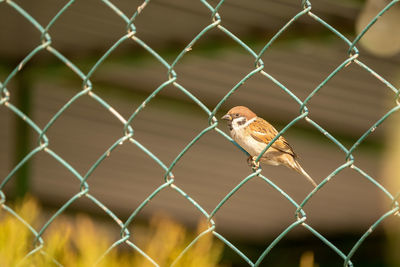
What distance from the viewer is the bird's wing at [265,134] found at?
8.66 ft

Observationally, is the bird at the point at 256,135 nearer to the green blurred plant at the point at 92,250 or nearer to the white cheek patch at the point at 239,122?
the white cheek patch at the point at 239,122

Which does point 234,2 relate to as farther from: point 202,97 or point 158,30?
point 202,97

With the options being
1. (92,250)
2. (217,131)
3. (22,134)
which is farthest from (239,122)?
(22,134)

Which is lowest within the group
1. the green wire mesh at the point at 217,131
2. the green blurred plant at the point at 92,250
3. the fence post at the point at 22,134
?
the fence post at the point at 22,134

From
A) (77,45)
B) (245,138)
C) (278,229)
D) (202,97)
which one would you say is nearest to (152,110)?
(202,97)

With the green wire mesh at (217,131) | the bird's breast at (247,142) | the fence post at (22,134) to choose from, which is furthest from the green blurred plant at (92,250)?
the fence post at (22,134)

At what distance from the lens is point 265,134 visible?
266 cm

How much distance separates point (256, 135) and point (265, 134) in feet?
0.11

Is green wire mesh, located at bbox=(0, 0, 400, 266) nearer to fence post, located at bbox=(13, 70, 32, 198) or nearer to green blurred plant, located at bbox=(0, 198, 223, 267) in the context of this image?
green blurred plant, located at bbox=(0, 198, 223, 267)

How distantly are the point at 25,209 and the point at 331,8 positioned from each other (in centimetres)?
391

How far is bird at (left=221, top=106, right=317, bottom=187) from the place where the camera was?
Result: 2656 millimetres

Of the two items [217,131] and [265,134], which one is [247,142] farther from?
[217,131]

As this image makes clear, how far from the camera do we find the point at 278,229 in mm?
10195

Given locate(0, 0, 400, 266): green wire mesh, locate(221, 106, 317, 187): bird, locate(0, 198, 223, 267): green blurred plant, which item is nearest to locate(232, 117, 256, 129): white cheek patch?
locate(221, 106, 317, 187): bird
